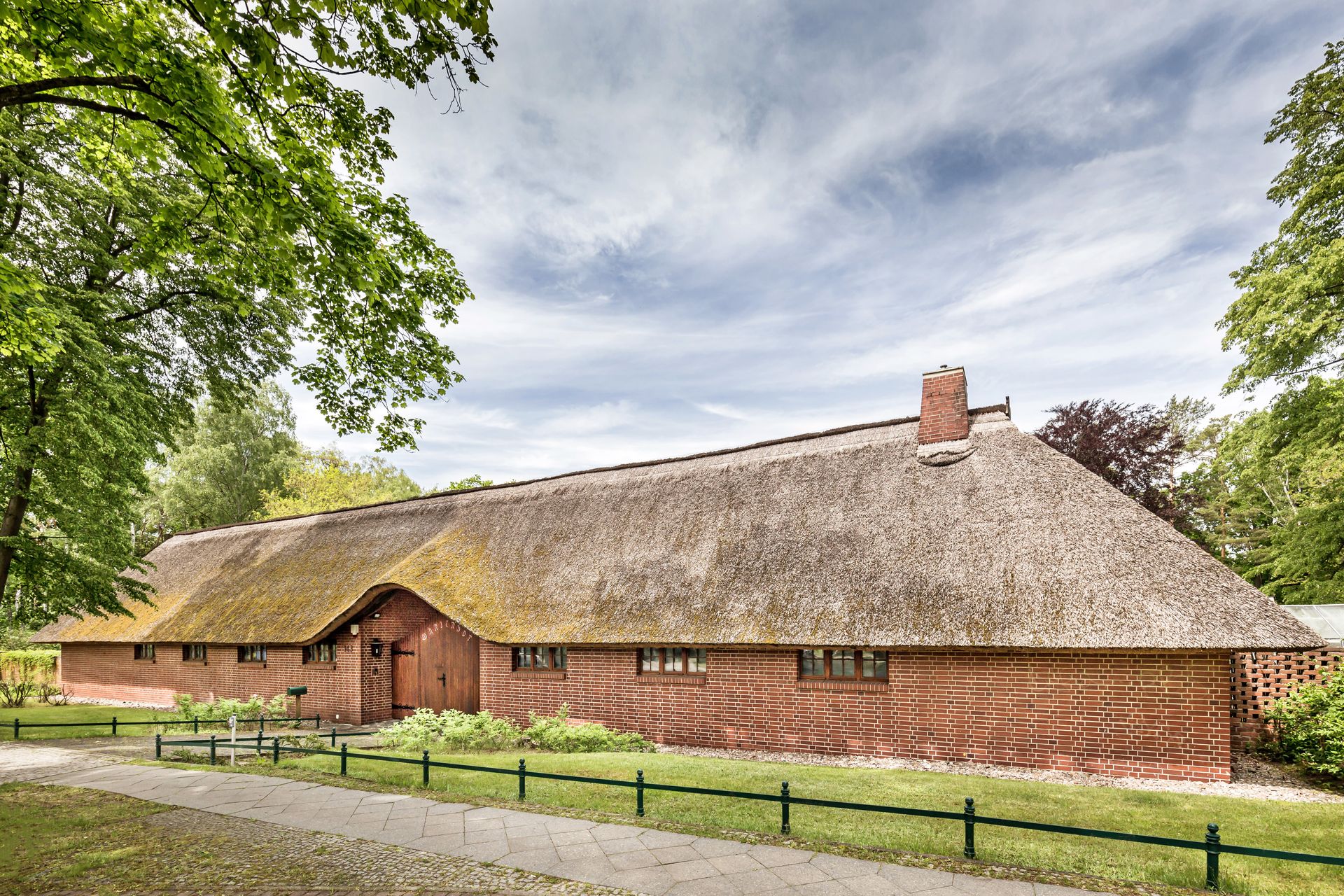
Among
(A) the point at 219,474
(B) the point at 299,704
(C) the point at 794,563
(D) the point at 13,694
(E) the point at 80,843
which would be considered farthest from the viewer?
(A) the point at 219,474

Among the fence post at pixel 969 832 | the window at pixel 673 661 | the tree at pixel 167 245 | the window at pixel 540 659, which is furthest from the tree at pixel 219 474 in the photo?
the fence post at pixel 969 832

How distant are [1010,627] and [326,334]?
1260 cm

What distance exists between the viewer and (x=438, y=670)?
16734 mm

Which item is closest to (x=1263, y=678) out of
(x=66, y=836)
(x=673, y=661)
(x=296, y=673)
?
(x=673, y=661)

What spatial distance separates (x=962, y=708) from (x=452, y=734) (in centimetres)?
990

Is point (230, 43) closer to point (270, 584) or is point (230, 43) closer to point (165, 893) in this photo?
point (165, 893)

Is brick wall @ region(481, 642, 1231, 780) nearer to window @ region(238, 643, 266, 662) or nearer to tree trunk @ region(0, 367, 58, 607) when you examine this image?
window @ region(238, 643, 266, 662)

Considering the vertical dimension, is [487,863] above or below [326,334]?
below

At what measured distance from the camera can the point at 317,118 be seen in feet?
27.0

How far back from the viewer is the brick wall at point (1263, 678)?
11.1m

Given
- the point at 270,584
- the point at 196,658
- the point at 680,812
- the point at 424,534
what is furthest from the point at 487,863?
the point at 196,658

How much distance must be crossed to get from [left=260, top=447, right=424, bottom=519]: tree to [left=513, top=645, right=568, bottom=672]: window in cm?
2992

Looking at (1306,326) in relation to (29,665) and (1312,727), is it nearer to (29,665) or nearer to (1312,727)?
(1312,727)

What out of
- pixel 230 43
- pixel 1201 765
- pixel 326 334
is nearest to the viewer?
pixel 230 43
